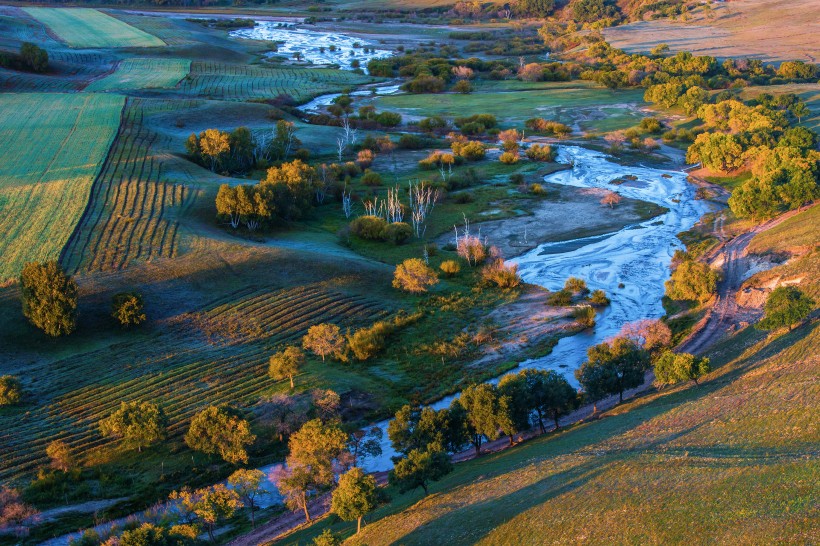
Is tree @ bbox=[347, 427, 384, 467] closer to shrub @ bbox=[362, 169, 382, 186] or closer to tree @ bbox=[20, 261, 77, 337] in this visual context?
tree @ bbox=[20, 261, 77, 337]

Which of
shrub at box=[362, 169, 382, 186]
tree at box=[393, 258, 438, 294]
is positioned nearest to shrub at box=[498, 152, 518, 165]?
shrub at box=[362, 169, 382, 186]

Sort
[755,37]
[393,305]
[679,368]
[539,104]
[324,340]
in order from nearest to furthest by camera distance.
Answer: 1. [679,368]
2. [324,340]
3. [393,305]
4. [539,104]
5. [755,37]

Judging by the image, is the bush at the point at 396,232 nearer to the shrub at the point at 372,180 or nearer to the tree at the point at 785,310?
the shrub at the point at 372,180

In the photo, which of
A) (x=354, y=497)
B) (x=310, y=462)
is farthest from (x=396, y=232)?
(x=354, y=497)

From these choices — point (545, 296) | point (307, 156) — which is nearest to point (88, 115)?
point (307, 156)

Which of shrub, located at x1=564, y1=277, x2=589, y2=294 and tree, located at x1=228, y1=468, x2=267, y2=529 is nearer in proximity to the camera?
tree, located at x1=228, y1=468, x2=267, y2=529

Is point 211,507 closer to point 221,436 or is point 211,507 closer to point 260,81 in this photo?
point 221,436
